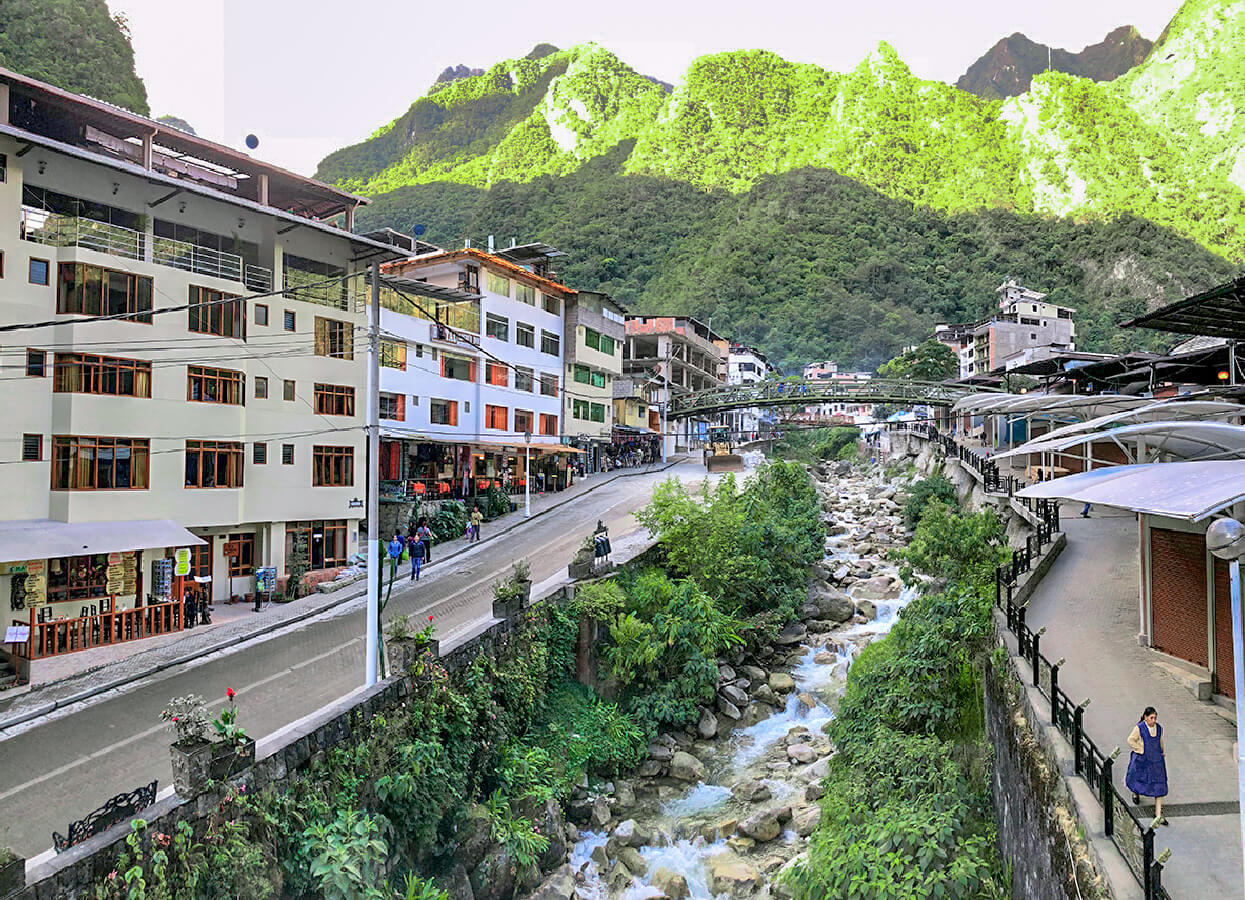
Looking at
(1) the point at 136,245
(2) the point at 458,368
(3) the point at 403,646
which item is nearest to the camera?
(3) the point at 403,646

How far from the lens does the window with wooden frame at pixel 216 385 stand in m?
21.0

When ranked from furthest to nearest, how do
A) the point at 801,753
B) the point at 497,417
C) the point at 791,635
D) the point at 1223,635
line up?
the point at 497,417 < the point at 791,635 < the point at 801,753 < the point at 1223,635

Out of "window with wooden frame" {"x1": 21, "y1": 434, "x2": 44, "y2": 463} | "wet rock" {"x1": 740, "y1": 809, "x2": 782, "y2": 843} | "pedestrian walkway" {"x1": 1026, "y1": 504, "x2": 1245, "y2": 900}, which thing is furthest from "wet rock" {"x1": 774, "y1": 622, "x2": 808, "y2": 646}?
"window with wooden frame" {"x1": 21, "y1": 434, "x2": 44, "y2": 463}

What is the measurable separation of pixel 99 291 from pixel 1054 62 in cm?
23801

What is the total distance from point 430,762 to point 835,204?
11779 centimetres

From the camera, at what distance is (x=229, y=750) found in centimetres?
957

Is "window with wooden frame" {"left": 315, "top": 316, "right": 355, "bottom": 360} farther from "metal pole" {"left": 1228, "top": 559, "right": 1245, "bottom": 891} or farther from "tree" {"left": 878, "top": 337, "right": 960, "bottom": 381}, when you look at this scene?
"tree" {"left": 878, "top": 337, "right": 960, "bottom": 381}

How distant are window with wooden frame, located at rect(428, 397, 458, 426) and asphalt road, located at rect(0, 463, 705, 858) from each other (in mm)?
11075

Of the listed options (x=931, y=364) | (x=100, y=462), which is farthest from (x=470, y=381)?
(x=931, y=364)

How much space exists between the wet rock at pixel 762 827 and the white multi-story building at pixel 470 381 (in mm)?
19317

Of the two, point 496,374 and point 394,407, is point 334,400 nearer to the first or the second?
point 394,407

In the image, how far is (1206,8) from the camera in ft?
405

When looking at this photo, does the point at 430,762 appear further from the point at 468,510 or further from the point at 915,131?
the point at 915,131

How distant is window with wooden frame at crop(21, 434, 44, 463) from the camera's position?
1772cm
